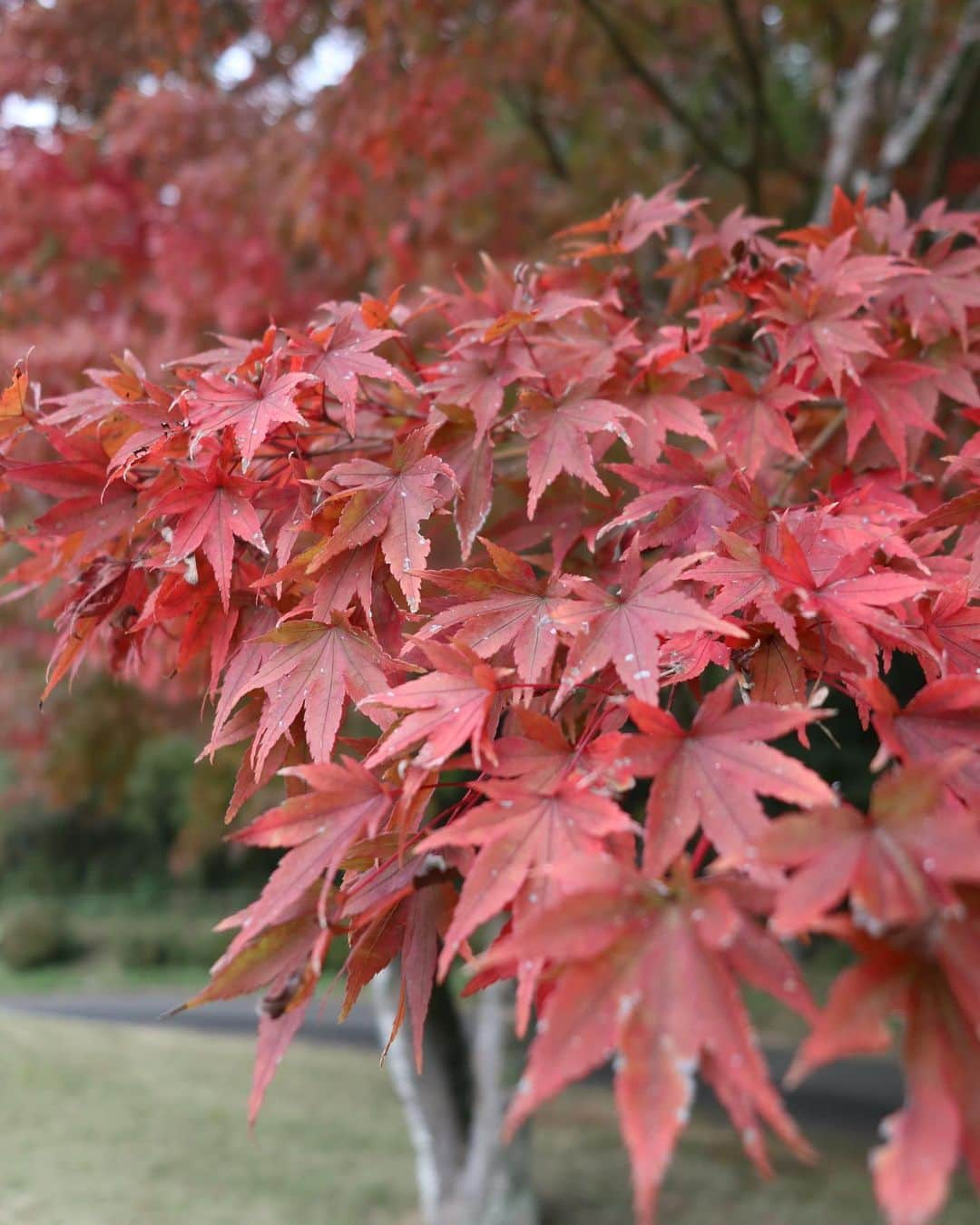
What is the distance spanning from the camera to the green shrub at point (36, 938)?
13.5 metres

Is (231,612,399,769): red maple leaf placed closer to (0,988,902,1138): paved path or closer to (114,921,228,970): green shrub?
(0,988,902,1138): paved path

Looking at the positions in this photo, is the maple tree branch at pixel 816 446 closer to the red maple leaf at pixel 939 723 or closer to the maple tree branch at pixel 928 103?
the red maple leaf at pixel 939 723

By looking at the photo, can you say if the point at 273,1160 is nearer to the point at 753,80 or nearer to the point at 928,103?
the point at 753,80

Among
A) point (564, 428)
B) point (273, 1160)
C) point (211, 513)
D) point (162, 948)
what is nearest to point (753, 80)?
point (564, 428)

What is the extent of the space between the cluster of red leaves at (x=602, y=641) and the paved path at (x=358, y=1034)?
5.18 metres

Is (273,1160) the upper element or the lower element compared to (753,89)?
lower

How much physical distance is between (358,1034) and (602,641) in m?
10.1

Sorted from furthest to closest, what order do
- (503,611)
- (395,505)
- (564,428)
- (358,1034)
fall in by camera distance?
1. (358,1034)
2. (564,428)
3. (395,505)
4. (503,611)

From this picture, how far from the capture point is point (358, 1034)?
10273 millimetres

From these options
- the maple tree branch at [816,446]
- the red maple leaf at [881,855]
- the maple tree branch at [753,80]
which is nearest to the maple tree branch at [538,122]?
the maple tree branch at [753,80]

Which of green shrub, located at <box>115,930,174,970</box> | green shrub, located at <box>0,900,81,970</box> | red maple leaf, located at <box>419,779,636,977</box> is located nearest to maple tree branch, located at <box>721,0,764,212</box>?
red maple leaf, located at <box>419,779,636,977</box>

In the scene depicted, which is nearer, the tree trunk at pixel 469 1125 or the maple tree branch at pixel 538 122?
the tree trunk at pixel 469 1125

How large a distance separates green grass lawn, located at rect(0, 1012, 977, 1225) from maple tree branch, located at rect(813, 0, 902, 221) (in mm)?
4579

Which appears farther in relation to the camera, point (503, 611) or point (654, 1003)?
point (503, 611)
